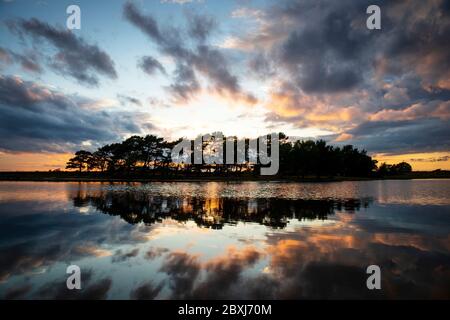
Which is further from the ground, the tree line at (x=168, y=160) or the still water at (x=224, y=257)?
the tree line at (x=168, y=160)

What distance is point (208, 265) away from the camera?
9164mm

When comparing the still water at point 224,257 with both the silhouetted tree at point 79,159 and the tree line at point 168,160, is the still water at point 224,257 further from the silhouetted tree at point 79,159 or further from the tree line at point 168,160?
the silhouetted tree at point 79,159

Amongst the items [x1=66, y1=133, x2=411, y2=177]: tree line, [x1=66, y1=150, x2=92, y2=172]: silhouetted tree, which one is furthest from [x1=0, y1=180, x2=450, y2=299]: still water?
[x1=66, y1=150, x2=92, y2=172]: silhouetted tree

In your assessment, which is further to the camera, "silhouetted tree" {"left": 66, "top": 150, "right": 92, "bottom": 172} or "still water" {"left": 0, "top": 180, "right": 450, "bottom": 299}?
"silhouetted tree" {"left": 66, "top": 150, "right": 92, "bottom": 172}

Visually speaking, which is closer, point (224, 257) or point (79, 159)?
point (224, 257)

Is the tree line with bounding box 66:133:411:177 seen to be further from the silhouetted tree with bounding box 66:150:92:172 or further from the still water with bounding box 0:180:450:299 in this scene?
the still water with bounding box 0:180:450:299

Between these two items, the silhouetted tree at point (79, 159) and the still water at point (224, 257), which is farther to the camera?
the silhouetted tree at point (79, 159)

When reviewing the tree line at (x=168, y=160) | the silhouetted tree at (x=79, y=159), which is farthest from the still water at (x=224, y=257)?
the silhouetted tree at (x=79, y=159)

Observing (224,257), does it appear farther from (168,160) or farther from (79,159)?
(79,159)

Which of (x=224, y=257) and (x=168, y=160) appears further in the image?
(x=168, y=160)

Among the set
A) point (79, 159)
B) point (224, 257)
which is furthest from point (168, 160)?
point (224, 257)

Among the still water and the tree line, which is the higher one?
the tree line
